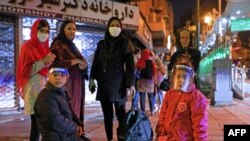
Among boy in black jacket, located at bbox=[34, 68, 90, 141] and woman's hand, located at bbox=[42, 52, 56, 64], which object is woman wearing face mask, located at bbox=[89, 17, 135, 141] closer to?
woman's hand, located at bbox=[42, 52, 56, 64]

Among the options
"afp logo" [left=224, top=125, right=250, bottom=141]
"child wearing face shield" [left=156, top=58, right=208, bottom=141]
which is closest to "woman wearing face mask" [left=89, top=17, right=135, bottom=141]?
"child wearing face shield" [left=156, top=58, right=208, bottom=141]

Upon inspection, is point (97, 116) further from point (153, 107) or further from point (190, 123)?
point (190, 123)

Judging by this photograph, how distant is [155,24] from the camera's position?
35.8 metres

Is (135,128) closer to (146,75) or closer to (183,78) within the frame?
(183,78)

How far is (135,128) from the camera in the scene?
5934 mm

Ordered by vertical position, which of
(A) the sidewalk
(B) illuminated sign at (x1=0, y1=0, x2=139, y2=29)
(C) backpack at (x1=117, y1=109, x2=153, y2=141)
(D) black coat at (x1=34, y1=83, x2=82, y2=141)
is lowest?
(A) the sidewalk

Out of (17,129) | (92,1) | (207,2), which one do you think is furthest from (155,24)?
(17,129)

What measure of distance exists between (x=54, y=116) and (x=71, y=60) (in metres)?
1.88

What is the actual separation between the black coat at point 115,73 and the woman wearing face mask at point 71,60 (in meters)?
0.30

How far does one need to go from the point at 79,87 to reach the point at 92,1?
780cm

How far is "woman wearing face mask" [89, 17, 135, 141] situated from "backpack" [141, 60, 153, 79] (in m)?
4.66

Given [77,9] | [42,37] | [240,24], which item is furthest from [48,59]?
[240,24]

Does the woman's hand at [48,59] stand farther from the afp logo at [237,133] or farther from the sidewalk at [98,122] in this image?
the afp logo at [237,133]

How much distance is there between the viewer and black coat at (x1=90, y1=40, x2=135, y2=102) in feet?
22.4
